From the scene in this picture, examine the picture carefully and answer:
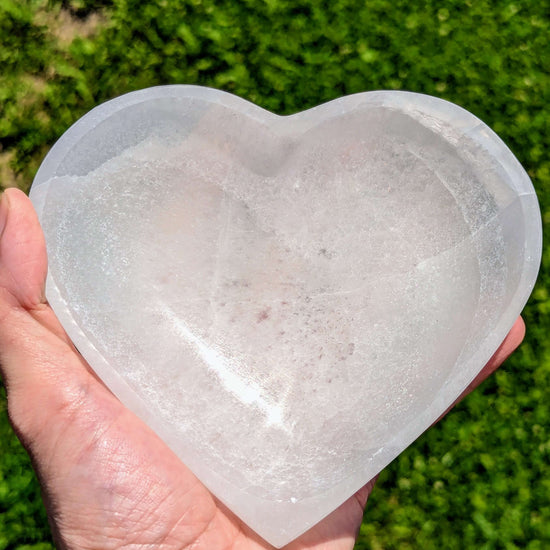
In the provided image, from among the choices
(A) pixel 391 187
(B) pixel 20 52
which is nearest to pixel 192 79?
(B) pixel 20 52

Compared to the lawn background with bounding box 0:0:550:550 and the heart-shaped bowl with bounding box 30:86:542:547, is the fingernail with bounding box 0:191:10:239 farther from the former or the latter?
the lawn background with bounding box 0:0:550:550

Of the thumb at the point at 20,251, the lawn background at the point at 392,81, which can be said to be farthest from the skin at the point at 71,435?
the lawn background at the point at 392,81

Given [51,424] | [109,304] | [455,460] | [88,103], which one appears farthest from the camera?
[88,103]

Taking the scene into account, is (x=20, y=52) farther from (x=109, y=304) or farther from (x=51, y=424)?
(x=51, y=424)

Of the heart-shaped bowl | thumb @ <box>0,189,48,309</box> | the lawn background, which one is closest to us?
thumb @ <box>0,189,48,309</box>


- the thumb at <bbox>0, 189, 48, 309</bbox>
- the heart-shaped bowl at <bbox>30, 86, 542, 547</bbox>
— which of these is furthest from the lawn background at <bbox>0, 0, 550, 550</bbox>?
the thumb at <bbox>0, 189, 48, 309</bbox>
